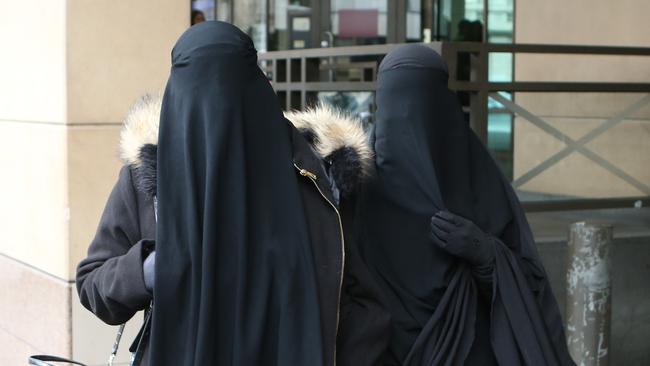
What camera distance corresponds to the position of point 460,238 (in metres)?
3.25

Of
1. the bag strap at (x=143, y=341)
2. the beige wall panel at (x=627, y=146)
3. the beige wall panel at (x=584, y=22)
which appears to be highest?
the beige wall panel at (x=584, y=22)

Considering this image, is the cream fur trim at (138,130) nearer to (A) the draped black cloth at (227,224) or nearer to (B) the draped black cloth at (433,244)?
(A) the draped black cloth at (227,224)

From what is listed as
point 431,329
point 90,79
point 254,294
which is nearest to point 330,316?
point 254,294

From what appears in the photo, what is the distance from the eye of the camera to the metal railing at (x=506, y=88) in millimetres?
6238

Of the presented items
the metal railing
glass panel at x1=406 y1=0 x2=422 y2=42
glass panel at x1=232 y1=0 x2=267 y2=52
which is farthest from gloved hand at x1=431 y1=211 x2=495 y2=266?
glass panel at x1=232 y1=0 x2=267 y2=52

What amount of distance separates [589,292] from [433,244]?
6.78ft

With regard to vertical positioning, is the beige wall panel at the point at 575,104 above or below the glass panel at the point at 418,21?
below

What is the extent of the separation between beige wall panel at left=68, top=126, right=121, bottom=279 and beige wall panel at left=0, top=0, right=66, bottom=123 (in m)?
0.15

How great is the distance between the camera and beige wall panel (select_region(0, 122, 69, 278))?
4.94 meters

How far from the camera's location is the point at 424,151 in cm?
336

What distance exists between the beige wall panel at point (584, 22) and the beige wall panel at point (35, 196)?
203 inches

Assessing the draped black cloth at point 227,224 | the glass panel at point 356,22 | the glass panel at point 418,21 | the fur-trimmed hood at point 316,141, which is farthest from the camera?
the glass panel at point 356,22

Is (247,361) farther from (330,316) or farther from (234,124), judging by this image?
(234,124)

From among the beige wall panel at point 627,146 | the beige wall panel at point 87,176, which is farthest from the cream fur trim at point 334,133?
the beige wall panel at point 627,146
